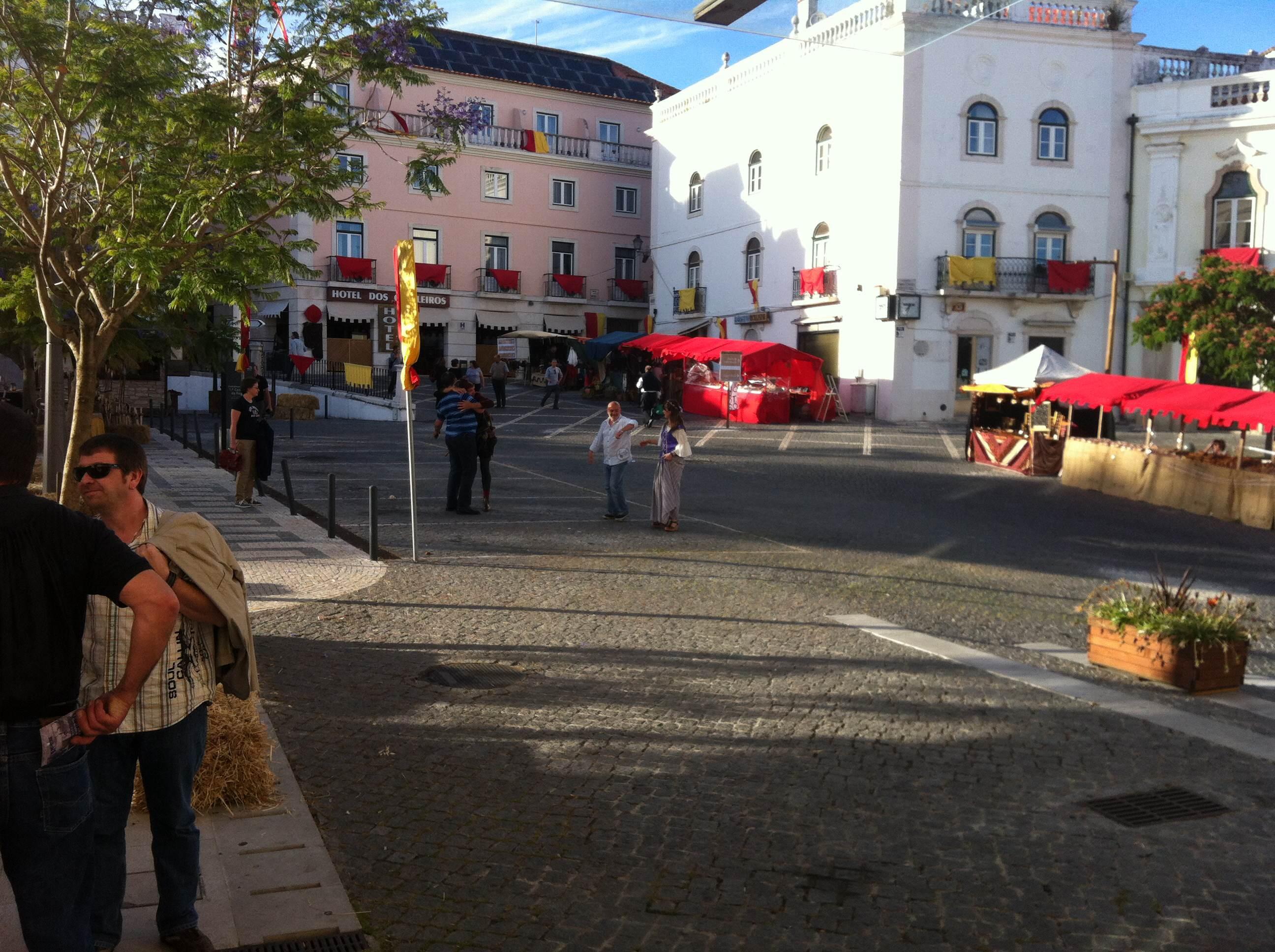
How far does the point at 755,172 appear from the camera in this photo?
42.4m

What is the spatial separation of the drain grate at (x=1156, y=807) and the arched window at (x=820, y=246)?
33462 mm

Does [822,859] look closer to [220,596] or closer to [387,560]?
[220,596]

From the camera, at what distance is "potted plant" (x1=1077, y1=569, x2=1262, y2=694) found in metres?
7.79

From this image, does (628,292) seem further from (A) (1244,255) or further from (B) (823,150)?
(A) (1244,255)

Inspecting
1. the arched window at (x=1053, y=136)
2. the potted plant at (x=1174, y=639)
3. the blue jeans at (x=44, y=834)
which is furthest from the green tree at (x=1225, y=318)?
the blue jeans at (x=44, y=834)

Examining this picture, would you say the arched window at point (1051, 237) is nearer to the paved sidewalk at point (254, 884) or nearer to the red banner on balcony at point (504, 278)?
the red banner on balcony at point (504, 278)

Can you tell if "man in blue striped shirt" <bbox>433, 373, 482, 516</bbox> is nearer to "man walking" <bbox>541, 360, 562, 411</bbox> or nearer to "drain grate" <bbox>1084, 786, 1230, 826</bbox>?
"drain grate" <bbox>1084, 786, 1230, 826</bbox>

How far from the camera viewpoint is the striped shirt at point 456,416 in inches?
595

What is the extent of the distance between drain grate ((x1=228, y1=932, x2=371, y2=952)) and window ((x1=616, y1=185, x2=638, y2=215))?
48436 mm

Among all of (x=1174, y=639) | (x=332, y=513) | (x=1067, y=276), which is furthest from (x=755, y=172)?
(x=1174, y=639)

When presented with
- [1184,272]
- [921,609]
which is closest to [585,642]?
[921,609]

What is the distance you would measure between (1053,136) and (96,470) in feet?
119

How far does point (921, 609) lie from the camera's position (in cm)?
1027

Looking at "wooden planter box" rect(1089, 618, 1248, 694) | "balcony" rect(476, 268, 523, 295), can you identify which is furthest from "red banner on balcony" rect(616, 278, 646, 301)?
"wooden planter box" rect(1089, 618, 1248, 694)
